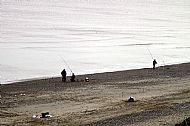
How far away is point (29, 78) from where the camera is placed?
36.8m

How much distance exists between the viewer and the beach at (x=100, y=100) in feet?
67.4

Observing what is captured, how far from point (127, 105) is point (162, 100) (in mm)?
2268

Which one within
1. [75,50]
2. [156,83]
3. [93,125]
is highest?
[75,50]

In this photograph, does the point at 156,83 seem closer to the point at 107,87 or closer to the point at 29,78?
the point at 107,87

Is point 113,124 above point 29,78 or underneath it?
underneath

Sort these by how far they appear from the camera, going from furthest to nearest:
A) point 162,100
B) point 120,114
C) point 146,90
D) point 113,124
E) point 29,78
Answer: point 29,78
point 146,90
point 162,100
point 120,114
point 113,124

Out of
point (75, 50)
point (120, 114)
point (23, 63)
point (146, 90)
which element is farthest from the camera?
point (75, 50)

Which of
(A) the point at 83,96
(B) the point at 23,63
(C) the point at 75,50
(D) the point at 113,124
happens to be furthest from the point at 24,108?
(C) the point at 75,50

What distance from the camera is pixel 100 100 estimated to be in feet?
85.0

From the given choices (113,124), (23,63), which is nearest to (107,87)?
(113,124)

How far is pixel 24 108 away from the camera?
23.8 m

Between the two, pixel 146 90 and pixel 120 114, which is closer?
pixel 120 114

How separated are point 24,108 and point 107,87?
8259 millimetres

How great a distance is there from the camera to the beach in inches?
808
